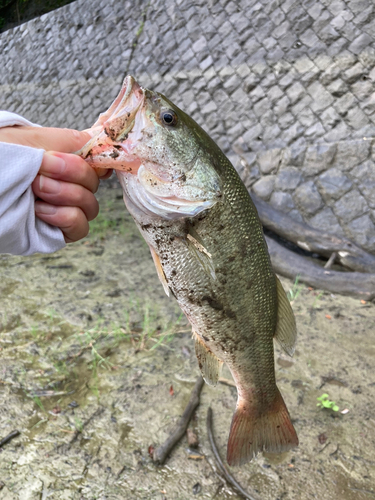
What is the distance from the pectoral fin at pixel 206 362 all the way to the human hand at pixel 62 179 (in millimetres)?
775

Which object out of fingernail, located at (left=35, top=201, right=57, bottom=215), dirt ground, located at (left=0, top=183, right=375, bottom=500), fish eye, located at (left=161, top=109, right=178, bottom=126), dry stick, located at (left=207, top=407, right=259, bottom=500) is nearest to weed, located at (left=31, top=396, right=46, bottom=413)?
dirt ground, located at (left=0, top=183, right=375, bottom=500)

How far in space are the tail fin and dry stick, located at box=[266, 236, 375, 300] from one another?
3.10 metres

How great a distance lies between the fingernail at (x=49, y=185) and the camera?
145 centimetres

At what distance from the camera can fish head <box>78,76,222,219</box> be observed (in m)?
1.42

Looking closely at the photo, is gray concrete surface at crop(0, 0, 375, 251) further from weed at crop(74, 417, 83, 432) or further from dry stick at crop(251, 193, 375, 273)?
weed at crop(74, 417, 83, 432)

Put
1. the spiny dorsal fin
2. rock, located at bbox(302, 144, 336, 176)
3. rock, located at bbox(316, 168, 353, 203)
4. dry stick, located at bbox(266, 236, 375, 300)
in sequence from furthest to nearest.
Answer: rock, located at bbox(302, 144, 336, 176), rock, located at bbox(316, 168, 353, 203), dry stick, located at bbox(266, 236, 375, 300), the spiny dorsal fin

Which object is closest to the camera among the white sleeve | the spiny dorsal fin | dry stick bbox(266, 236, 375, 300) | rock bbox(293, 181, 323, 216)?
the white sleeve

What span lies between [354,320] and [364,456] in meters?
1.77

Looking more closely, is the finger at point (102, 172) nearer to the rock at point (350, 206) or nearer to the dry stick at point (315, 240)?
the dry stick at point (315, 240)

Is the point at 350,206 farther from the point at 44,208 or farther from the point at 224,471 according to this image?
the point at 44,208

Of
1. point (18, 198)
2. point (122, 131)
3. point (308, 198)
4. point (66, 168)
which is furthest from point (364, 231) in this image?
point (18, 198)

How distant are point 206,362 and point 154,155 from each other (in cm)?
103

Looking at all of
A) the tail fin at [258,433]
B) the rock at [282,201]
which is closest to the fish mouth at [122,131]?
the tail fin at [258,433]

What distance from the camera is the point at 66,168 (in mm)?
1438
